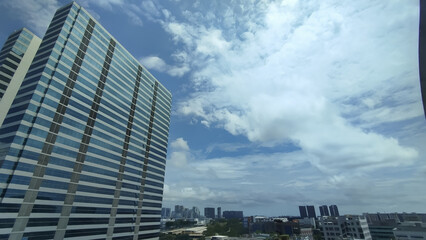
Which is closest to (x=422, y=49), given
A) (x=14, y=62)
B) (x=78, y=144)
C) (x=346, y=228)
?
(x=78, y=144)

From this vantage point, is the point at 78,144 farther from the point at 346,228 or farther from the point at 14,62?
the point at 346,228

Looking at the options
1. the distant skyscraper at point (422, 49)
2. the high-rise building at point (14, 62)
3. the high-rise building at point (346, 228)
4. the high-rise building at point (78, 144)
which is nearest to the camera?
the distant skyscraper at point (422, 49)

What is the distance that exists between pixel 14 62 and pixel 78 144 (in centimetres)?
3454

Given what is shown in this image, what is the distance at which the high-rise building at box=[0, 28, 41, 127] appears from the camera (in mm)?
62812

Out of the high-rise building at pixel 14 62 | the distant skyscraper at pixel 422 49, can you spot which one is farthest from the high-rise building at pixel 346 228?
the high-rise building at pixel 14 62

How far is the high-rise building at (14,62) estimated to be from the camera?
62812 mm

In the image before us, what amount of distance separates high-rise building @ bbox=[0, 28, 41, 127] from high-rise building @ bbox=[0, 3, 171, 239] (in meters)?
5.78

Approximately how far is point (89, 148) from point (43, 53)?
34.1m

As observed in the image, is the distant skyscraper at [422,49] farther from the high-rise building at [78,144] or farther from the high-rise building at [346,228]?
the high-rise building at [346,228]

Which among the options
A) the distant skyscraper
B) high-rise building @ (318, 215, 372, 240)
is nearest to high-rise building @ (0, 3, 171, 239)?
the distant skyscraper

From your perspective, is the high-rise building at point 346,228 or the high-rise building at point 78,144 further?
the high-rise building at point 346,228

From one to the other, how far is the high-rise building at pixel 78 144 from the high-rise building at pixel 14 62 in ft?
19.0

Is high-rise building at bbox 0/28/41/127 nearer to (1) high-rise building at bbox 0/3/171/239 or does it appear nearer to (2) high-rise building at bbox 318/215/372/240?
(1) high-rise building at bbox 0/3/171/239

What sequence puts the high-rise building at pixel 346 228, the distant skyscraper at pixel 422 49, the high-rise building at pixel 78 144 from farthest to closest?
1. the high-rise building at pixel 346 228
2. the high-rise building at pixel 78 144
3. the distant skyscraper at pixel 422 49
